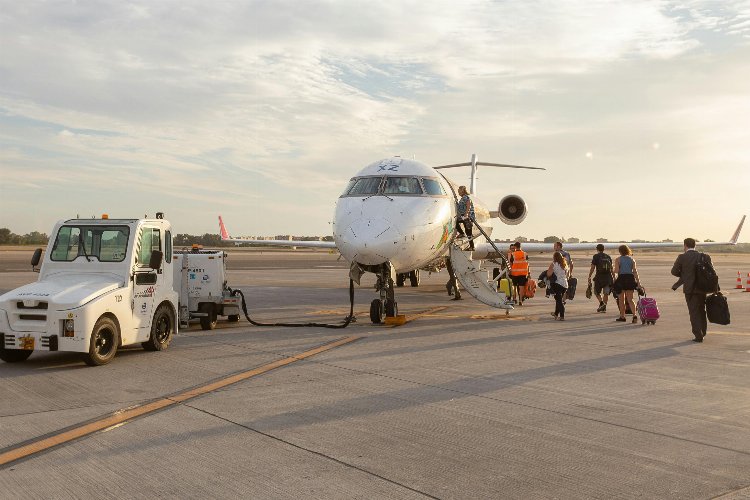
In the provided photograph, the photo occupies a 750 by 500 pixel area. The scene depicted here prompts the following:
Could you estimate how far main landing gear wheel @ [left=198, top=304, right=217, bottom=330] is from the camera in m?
13.6

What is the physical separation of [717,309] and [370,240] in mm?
6435

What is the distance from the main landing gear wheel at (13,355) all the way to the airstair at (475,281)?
9524mm

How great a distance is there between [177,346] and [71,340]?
239 cm

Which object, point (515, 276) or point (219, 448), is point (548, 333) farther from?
point (219, 448)

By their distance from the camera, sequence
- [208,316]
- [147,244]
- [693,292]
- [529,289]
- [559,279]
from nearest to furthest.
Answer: [147,244] → [693,292] → [208,316] → [559,279] → [529,289]

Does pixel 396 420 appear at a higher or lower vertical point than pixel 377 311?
lower

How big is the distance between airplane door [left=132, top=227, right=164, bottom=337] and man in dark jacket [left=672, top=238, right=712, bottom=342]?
8857 millimetres

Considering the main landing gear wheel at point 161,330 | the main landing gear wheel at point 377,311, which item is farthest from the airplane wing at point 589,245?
the main landing gear wheel at point 161,330

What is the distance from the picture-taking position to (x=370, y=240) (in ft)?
44.0

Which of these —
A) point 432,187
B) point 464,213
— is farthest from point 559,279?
point 432,187

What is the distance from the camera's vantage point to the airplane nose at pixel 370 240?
44.0 ft

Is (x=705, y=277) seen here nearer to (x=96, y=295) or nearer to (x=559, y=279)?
(x=559, y=279)

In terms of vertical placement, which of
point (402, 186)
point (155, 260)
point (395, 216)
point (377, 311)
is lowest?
point (377, 311)

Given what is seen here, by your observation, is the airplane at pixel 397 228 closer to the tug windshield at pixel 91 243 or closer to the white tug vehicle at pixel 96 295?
the white tug vehicle at pixel 96 295
